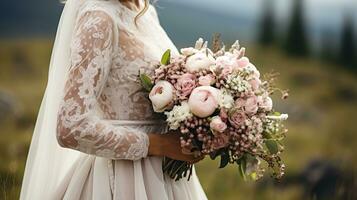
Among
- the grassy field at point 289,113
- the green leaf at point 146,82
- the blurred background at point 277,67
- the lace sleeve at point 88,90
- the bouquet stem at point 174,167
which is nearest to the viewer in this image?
the lace sleeve at point 88,90

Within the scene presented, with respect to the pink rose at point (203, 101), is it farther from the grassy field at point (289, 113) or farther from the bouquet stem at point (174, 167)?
the grassy field at point (289, 113)

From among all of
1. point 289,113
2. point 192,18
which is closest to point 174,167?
point 192,18

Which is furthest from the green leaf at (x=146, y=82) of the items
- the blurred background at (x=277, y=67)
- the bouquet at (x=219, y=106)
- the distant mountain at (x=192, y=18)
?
the distant mountain at (x=192, y=18)

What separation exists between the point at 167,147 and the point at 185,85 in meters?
0.21

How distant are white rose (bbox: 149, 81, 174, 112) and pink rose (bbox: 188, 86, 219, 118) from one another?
7 cm

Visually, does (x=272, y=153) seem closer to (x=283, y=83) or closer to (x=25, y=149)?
(x=25, y=149)

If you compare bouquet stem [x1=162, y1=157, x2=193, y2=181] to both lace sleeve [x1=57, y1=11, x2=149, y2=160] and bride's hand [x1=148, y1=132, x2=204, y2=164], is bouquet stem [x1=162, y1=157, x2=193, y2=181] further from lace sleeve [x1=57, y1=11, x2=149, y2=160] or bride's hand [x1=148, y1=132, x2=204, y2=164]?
lace sleeve [x1=57, y1=11, x2=149, y2=160]

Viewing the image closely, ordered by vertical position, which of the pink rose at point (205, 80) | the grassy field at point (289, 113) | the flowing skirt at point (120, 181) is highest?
the pink rose at point (205, 80)

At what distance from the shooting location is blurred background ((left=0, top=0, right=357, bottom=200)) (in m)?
7.63

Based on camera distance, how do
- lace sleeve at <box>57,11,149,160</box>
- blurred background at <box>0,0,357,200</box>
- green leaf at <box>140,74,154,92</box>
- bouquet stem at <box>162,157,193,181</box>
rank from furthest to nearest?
blurred background at <box>0,0,357,200</box>
bouquet stem at <box>162,157,193,181</box>
green leaf at <box>140,74,154,92</box>
lace sleeve at <box>57,11,149,160</box>

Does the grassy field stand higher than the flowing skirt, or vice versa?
the flowing skirt

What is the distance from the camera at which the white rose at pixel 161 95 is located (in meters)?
2.34

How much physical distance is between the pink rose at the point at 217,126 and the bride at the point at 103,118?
0.17 m

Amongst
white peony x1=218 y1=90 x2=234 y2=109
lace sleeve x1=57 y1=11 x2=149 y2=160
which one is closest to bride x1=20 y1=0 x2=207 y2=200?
lace sleeve x1=57 y1=11 x2=149 y2=160
